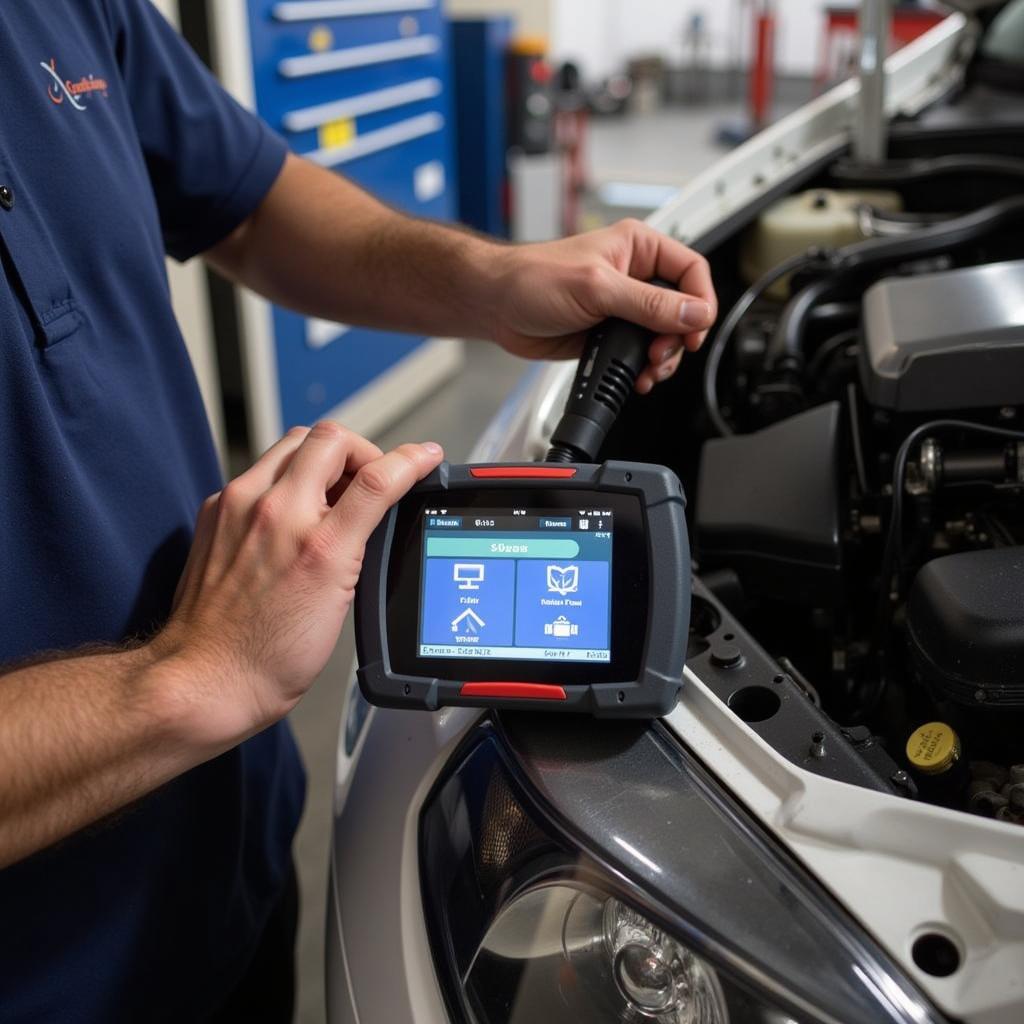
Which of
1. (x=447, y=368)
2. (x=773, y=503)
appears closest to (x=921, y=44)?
(x=773, y=503)

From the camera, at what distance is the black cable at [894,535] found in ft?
2.32

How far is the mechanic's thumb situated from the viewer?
2.58 ft

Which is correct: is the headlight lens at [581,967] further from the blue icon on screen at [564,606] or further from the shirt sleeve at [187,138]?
the shirt sleeve at [187,138]

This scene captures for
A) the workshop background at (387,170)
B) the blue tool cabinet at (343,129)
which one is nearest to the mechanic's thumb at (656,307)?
the workshop background at (387,170)

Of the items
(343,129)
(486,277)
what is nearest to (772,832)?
(486,277)

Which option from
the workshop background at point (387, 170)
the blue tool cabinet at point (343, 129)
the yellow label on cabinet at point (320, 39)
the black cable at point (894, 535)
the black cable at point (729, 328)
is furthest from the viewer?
the yellow label on cabinet at point (320, 39)

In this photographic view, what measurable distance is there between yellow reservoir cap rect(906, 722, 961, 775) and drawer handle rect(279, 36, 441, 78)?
2.14m

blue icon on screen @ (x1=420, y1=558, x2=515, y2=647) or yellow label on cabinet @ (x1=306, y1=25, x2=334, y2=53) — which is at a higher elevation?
yellow label on cabinet @ (x1=306, y1=25, x2=334, y2=53)

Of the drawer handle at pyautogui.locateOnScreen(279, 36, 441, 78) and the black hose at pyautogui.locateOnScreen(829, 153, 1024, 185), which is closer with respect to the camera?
the black hose at pyautogui.locateOnScreen(829, 153, 1024, 185)

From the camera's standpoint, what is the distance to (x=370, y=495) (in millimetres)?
607

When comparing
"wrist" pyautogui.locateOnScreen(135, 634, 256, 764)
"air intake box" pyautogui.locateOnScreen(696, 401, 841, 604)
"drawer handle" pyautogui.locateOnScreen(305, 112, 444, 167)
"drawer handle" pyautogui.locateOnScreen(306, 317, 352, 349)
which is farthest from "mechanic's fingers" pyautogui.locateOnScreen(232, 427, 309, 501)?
"drawer handle" pyautogui.locateOnScreen(306, 317, 352, 349)

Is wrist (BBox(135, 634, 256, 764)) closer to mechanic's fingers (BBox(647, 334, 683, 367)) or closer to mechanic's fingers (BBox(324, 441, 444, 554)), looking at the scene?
mechanic's fingers (BBox(324, 441, 444, 554))

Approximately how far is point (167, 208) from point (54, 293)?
30 centimetres

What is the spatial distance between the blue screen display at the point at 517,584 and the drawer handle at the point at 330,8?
2.00m
